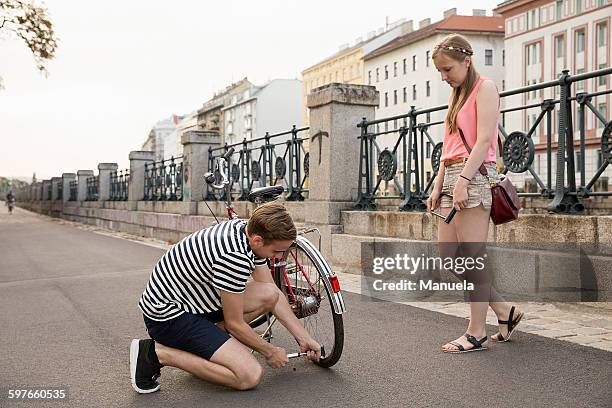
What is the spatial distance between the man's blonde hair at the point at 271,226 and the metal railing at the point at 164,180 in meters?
14.1

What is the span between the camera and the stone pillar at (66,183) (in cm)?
3844

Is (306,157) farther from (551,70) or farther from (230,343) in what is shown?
(551,70)

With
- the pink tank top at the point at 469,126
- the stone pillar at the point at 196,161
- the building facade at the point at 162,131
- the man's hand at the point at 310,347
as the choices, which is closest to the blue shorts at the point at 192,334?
the man's hand at the point at 310,347

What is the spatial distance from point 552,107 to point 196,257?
15.4 feet

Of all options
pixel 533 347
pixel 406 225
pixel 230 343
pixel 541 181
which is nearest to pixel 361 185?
pixel 406 225

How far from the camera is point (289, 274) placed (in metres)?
4.88

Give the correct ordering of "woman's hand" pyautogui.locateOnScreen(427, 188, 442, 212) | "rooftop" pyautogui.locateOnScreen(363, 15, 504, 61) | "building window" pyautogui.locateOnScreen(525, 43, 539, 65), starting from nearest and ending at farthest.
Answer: "woman's hand" pyautogui.locateOnScreen(427, 188, 442, 212), "building window" pyautogui.locateOnScreen(525, 43, 539, 65), "rooftop" pyautogui.locateOnScreen(363, 15, 504, 61)

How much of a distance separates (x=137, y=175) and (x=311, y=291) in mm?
18699

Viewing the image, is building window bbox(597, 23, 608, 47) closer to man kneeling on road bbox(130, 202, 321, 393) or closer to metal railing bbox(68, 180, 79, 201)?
metal railing bbox(68, 180, 79, 201)

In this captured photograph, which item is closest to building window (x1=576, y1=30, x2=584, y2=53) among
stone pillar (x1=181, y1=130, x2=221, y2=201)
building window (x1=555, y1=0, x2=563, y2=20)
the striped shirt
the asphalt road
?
building window (x1=555, y1=0, x2=563, y2=20)

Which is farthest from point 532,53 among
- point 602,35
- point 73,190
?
point 73,190

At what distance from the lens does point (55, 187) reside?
43.5 meters

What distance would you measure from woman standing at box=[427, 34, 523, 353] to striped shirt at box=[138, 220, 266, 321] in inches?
61.9

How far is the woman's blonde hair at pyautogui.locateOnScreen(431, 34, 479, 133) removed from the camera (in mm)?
4906
